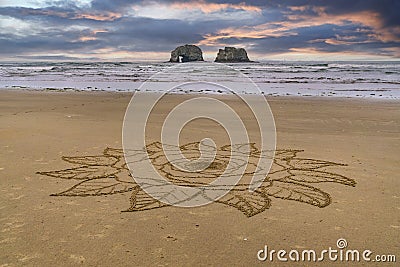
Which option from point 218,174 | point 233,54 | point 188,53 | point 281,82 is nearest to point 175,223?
point 218,174

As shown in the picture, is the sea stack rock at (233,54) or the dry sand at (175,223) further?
the sea stack rock at (233,54)

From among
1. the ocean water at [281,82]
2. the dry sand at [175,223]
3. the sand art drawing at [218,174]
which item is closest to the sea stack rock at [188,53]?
the ocean water at [281,82]

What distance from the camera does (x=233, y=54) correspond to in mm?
107188

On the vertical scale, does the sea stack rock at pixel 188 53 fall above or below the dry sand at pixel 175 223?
above

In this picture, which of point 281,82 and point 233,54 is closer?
point 281,82

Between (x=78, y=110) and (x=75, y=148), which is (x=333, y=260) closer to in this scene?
(x=75, y=148)

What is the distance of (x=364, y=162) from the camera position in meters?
5.35

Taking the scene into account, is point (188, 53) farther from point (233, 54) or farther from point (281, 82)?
point (281, 82)

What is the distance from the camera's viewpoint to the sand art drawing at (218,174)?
388cm

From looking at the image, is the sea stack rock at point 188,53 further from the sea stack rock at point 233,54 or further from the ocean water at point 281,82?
the ocean water at point 281,82

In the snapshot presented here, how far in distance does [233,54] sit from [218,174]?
346ft

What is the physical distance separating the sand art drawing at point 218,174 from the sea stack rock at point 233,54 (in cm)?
10389

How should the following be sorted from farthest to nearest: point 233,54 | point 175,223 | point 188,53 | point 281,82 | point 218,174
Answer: point 188,53 < point 233,54 < point 281,82 < point 218,174 < point 175,223

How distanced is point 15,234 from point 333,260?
8.53ft
